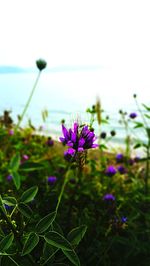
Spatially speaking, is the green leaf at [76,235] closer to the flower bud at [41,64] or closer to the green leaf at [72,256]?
the green leaf at [72,256]

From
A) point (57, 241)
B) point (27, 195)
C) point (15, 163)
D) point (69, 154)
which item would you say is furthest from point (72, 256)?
point (15, 163)

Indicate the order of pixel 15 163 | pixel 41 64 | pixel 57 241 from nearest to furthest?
pixel 57 241, pixel 15 163, pixel 41 64

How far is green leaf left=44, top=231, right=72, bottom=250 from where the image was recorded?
0.71 meters

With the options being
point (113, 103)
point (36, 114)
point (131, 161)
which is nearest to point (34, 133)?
point (131, 161)

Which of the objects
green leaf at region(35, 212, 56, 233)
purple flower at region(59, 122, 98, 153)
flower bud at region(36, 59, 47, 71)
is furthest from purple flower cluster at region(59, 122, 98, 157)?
flower bud at region(36, 59, 47, 71)

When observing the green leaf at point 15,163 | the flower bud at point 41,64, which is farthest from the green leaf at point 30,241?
the flower bud at point 41,64

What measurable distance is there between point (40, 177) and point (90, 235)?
33.8 inches

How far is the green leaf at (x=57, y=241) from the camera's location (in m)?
0.71

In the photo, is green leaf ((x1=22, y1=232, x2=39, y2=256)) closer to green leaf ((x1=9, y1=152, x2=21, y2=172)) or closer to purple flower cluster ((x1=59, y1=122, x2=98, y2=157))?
purple flower cluster ((x1=59, y1=122, x2=98, y2=157))

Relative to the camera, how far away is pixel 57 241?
72 cm

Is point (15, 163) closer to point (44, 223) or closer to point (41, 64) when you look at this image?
point (41, 64)

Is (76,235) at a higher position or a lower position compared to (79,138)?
lower

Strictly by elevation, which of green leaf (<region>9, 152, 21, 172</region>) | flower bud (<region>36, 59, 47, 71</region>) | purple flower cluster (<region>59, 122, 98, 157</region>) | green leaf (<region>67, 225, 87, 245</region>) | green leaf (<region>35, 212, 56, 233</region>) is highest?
flower bud (<region>36, 59, 47, 71</region>)

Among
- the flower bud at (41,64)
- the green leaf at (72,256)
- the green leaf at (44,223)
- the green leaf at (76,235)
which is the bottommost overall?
the green leaf at (72,256)
